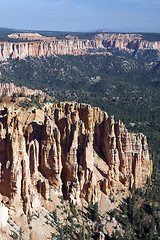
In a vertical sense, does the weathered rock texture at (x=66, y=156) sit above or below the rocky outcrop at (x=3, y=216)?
above

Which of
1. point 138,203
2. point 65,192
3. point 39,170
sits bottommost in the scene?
point 138,203

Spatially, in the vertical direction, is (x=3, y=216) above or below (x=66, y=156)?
below

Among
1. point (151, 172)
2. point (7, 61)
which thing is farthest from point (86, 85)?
point (151, 172)

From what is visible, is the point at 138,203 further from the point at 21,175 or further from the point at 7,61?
the point at 7,61

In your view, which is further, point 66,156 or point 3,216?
point 66,156

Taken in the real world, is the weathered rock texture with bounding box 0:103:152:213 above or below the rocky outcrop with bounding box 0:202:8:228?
above

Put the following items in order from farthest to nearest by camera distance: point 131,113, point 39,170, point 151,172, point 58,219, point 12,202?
1. point 131,113
2. point 151,172
3. point 39,170
4. point 58,219
5. point 12,202

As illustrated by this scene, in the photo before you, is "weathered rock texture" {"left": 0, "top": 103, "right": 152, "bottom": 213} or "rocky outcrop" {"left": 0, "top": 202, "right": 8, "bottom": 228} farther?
"weathered rock texture" {"left": 0, "top": 103, "right": 152, "bottom": 213}

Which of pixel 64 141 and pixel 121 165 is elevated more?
pixel 64 141
